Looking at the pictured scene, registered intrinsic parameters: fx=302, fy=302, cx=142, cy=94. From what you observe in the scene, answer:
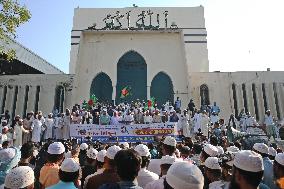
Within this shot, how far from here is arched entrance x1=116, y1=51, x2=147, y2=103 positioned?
970 inches

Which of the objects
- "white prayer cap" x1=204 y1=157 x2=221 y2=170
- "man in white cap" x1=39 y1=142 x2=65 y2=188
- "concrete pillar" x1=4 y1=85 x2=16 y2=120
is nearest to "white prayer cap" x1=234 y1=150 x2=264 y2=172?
"white prayer cap" x1=204 y1=157 x2=221 y2=170

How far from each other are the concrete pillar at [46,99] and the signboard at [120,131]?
36.1ft

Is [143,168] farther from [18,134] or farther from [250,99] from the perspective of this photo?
[250,99]

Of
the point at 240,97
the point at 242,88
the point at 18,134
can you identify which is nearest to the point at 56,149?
the point at 18,134

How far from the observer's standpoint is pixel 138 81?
989 inches

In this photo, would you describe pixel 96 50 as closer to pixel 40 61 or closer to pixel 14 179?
pixel 40 61

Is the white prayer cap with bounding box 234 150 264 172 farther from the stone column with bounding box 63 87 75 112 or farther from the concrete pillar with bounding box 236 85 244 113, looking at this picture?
the concrete pillar with bounding box 236 85 244 113

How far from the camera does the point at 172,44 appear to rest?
25.4 m

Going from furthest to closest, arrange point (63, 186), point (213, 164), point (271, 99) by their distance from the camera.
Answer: point (271, 99) → point (213, 164) → point (63, 186)

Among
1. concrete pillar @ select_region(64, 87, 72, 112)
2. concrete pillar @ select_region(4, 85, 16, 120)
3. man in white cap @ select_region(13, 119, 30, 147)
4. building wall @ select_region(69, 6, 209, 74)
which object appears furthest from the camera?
building wall @ select_region(69, 6, 209, 74)

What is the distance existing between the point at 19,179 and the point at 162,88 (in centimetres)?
2230

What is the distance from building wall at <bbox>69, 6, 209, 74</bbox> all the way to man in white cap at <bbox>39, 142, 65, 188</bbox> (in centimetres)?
2974

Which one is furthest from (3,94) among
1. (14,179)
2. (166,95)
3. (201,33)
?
(14,179)

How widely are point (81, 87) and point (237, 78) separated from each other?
41.9 feet
